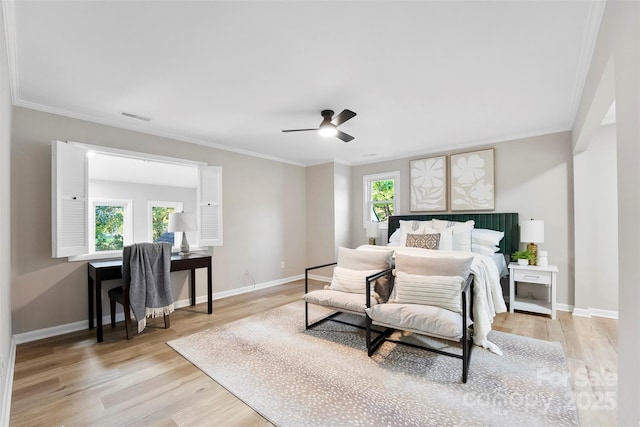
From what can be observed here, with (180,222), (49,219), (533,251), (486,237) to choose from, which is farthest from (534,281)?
(49,219)

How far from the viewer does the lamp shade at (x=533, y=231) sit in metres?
3.62

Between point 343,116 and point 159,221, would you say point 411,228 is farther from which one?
point 159,221

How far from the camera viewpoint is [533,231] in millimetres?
3629

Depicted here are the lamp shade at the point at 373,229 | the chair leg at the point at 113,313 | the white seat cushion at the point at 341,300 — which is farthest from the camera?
the lamp shade at the point at 373,229

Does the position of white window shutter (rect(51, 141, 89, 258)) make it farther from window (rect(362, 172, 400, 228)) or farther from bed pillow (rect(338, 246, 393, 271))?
window (rect(362, 172, 400, 228))

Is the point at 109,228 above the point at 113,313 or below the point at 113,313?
above

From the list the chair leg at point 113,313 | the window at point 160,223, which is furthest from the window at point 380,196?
the chair leg at point 113,313

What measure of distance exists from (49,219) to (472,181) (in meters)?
5.38

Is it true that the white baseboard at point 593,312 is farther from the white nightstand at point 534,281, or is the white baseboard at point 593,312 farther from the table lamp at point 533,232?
the table lamp at point 533,232

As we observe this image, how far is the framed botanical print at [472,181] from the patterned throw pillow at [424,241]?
961 mm

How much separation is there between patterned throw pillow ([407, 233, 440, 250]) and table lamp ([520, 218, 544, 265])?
1.05 metres

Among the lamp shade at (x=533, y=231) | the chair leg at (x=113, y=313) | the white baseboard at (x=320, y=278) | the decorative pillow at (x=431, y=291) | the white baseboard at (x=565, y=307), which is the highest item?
the lamp shade at (x=533, y=231)

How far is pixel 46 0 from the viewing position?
1606mm

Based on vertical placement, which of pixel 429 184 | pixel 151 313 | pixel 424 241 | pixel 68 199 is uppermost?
pixel 429 184
